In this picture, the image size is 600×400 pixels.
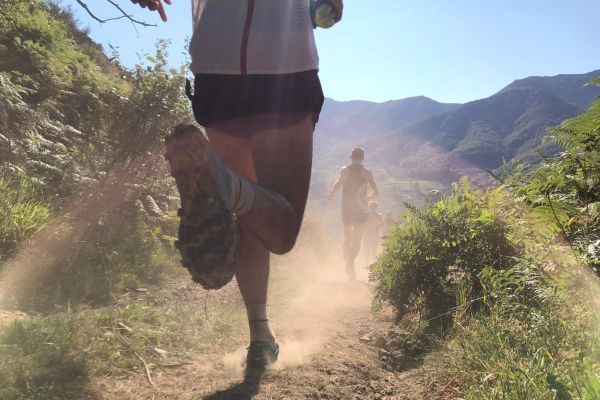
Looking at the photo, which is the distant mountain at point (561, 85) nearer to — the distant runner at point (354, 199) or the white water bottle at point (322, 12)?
the distant runner at point (354, 199)

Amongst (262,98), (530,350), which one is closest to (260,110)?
(262,98)

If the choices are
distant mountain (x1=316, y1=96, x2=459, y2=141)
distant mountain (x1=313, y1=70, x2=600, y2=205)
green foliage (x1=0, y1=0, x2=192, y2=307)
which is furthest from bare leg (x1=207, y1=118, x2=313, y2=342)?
distant mountain (x1=316, y1=96, x2=459, y2=141)

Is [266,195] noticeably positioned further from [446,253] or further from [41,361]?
[446,253]

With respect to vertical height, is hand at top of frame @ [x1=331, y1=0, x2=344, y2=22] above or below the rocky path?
above

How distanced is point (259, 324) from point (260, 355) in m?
0.14

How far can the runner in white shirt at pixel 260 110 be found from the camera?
1780mm

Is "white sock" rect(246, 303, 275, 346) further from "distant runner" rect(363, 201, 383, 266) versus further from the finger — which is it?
"distant runner" rect(363, 201, 383, 266)

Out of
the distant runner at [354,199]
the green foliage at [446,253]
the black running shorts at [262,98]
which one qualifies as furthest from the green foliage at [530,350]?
the distant runner at [354,199]

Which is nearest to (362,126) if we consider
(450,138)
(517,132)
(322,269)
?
(450,138)

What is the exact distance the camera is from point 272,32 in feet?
6.28

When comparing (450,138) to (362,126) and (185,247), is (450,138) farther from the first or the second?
(185,247)

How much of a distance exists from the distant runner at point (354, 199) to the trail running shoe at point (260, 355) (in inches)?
251

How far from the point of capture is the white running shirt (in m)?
1.91

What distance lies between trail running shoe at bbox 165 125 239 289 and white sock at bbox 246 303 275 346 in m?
0.60
